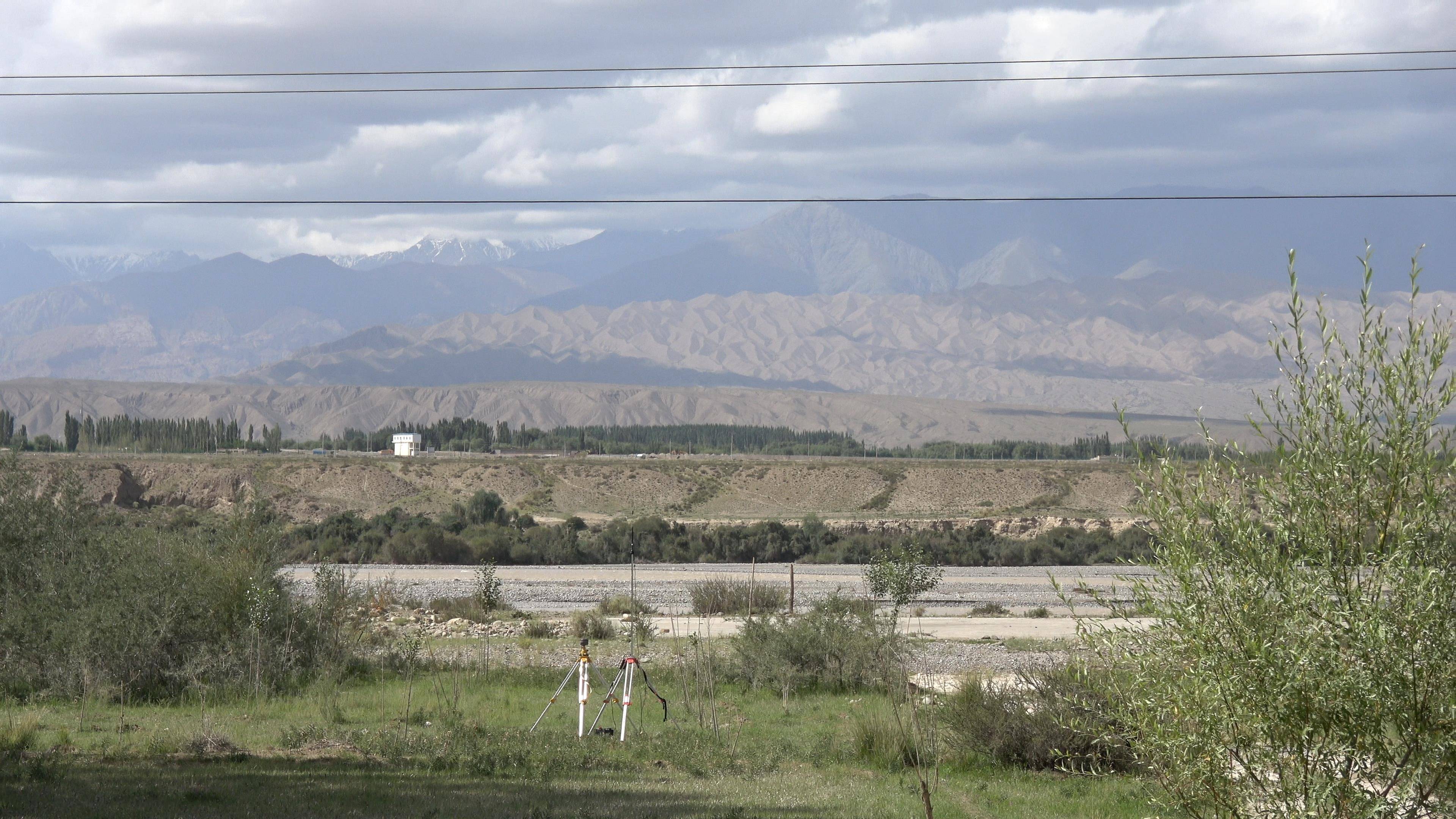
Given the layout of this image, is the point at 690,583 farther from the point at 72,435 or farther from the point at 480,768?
the point at 72,435

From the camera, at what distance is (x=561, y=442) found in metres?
148

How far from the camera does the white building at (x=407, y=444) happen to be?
11825 cm

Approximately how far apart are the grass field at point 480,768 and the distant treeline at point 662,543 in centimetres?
4210

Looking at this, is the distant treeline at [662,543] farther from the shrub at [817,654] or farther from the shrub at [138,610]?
the shrub at [138,610]

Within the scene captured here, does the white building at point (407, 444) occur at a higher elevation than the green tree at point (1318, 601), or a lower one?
higher

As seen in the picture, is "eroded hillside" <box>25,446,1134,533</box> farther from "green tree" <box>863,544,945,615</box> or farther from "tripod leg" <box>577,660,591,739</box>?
"tripod leg" <box>577,660,591,739</box>

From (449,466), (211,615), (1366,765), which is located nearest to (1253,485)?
(1366,765)

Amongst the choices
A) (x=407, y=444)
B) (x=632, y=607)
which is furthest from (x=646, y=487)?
(x=632, y=607)

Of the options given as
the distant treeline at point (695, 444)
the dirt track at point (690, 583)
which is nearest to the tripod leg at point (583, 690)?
the dirt track at point (690, 583)

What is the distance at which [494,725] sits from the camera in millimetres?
17906

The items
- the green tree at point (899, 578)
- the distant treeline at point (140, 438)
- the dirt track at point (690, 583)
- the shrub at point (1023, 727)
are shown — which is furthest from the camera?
the distant treeline at point (140, 438)

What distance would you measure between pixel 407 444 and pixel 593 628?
92482mm

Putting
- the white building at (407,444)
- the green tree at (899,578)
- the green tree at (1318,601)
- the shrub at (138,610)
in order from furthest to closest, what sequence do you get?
the white building at (407,444)
the green tree at (899,578)
the shrub at (138,610)
the green tree at (1318,601)

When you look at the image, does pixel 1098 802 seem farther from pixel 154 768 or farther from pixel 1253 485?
pixel 154 768
